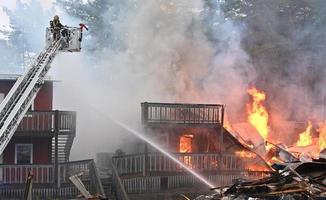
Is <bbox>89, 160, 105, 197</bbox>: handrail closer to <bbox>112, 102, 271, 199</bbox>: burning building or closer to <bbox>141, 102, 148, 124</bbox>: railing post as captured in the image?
<bbox>112, 102, 271, 199</bbox>: burning building

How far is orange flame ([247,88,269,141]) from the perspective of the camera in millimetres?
33594

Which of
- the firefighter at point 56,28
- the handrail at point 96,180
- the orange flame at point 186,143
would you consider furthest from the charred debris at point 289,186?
the orange flame at point 186,143

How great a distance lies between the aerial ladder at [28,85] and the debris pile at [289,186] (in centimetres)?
727

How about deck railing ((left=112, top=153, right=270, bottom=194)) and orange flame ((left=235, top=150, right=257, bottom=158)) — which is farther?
orange flame ((left=235, top=150, right=257, bottom=158))

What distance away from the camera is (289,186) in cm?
1373

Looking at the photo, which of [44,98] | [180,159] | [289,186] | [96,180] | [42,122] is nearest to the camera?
[289,186]

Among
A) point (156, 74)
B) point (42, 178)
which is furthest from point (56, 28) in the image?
point (156, 74)

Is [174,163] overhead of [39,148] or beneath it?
beneath

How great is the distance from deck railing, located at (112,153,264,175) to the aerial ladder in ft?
23.2

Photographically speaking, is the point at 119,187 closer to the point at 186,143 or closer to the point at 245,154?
the point at 186,143

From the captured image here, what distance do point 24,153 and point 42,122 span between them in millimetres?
2505

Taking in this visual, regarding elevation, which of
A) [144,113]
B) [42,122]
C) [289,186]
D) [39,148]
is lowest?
[289,186]

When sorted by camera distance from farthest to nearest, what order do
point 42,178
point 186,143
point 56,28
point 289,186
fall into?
point 186,143, point 42,178, point 56,28, point 289,186

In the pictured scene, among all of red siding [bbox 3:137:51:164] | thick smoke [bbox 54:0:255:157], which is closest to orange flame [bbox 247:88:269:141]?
thick smoke [bbox 54:0:255:157]
